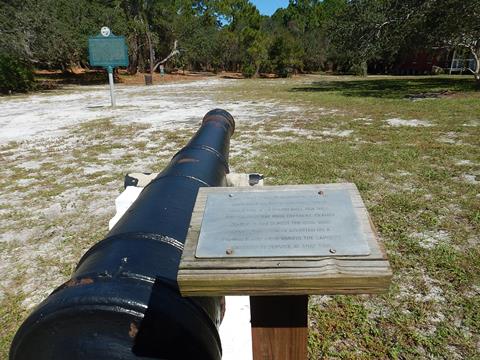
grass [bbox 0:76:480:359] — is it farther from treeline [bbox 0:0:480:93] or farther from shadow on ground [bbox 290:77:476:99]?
treeline [bbox 0:0:480:93]

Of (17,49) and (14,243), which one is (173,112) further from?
Answer: (17,49)

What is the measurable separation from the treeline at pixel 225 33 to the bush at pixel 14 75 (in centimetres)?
9

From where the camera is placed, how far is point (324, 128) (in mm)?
8641

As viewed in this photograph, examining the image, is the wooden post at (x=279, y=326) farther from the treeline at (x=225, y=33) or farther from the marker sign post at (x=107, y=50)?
the marker sign post at (x=107, y=50)

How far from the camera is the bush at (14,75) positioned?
19.3 meters

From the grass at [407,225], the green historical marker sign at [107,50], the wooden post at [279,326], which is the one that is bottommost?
the grass at [407,225]

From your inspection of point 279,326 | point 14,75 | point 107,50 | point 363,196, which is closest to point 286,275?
point 279,326

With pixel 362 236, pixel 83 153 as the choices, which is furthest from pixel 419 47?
pixel 362 236

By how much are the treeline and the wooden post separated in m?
13.8

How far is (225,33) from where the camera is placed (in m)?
39.5

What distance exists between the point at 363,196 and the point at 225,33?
38.7m

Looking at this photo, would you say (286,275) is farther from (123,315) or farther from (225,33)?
(225,33)

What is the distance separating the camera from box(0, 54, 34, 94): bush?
1928 centimetres

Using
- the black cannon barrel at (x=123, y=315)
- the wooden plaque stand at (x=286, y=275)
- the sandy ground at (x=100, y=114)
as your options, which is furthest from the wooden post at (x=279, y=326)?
the sandy ground at (x=100, y=114)
